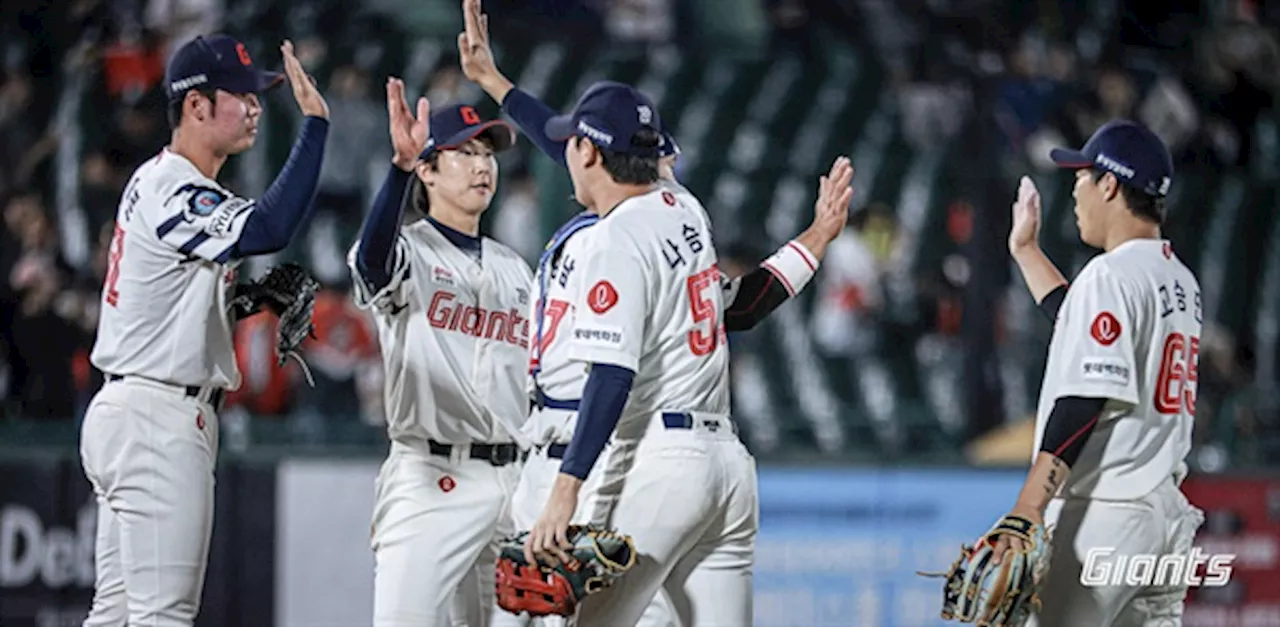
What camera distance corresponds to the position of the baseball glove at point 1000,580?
455cm

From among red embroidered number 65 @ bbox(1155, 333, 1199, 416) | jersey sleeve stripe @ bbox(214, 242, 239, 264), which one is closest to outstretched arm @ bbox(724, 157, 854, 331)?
red embroidered number 65 @ bbox(1155, 333, 1199, 416)

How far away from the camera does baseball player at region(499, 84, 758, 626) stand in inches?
171

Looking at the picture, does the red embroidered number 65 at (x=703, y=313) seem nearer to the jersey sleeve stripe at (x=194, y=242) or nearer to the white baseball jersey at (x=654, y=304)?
the white baseball jersey at (x=654, y=304)

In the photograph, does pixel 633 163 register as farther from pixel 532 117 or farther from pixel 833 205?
pixel 532 117

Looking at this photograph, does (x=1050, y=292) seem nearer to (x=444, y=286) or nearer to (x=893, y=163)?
(x=444, y=286)

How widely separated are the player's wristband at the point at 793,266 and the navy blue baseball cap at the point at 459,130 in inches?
38.8

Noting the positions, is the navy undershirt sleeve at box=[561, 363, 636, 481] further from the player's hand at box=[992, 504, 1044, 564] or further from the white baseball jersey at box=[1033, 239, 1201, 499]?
the white baseball jersey at box=[1033, 239, 1201, 499]

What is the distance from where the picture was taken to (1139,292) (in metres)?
4.76

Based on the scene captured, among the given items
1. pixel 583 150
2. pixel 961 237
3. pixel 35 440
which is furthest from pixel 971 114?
pixel 583 150

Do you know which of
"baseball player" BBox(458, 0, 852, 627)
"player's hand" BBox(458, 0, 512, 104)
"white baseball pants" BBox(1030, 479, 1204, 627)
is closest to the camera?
"baseball player" BBox(458, 0, 852, 627)

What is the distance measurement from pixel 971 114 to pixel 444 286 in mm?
5451

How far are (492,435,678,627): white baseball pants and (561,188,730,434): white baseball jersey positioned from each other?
189 millimetres

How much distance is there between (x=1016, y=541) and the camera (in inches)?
179

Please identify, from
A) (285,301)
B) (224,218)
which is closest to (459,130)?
(285,301)
